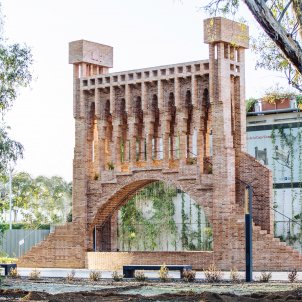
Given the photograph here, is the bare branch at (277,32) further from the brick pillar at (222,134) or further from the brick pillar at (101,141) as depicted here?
the brick pillar at (101,141)

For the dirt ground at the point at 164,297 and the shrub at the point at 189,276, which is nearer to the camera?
the dirt ground at the point at 164,297

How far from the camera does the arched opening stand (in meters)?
48.0

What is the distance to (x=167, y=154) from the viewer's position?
4059cm

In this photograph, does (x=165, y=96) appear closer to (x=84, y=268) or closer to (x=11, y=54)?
(x=84, y=268)

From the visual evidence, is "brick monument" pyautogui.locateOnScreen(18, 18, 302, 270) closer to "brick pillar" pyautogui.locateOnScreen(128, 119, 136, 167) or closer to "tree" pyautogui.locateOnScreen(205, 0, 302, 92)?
"brick pillar" pyautogui.locateOnScreen(128, 119, 136, 167)

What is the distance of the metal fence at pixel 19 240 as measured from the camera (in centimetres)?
5497

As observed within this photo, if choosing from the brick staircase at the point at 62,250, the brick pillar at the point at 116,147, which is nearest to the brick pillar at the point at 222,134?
the brick pillar at the point at 116,147

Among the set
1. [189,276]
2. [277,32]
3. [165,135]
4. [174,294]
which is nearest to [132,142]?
[165,135]

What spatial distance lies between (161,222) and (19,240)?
10.8 m

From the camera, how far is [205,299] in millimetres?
19469

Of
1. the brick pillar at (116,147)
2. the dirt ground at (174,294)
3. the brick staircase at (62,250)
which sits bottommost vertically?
the dirt ground at (174,294)

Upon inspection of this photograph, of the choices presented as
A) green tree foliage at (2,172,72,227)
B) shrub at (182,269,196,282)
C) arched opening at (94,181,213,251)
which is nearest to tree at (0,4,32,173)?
shrub at (182,269,196,282)

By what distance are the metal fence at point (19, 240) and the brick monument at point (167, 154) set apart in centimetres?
1062

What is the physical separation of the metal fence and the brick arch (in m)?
11.5
